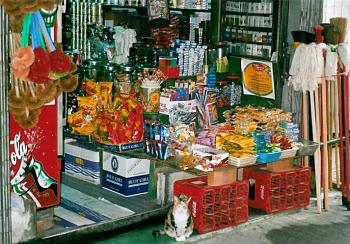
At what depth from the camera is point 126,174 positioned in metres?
6.83

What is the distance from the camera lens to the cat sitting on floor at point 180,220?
18.9 ft

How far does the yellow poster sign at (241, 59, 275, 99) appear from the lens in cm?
766

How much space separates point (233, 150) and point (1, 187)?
96.0 inches

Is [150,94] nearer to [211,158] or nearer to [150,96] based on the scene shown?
[150,96]

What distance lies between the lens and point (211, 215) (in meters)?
6.11

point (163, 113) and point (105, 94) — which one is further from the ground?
point (105, 94)

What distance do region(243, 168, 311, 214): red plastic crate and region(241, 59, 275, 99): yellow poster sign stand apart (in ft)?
3.86

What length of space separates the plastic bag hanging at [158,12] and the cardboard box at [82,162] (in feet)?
6.58

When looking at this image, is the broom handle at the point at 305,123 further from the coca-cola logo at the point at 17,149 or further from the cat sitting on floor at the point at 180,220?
the coca-cola logo at the point at 17,149

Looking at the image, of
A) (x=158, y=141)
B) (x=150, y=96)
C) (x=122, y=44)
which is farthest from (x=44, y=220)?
(x=122, y=44)

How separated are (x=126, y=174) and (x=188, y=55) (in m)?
1.95

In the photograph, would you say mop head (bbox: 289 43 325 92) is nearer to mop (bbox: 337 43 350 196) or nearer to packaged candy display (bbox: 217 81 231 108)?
mop (bbox: 337 43 350 196)

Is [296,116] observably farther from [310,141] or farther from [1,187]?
[1,187]

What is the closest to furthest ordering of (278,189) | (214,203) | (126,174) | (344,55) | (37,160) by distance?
(37,160), (214,203), (278,189), (126,174), (344,55)
